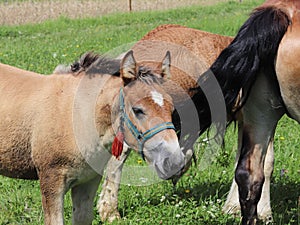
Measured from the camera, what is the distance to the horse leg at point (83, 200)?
12.8 feet

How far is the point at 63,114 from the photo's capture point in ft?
11.9

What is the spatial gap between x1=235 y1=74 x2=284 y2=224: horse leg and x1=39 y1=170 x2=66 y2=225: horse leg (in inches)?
51.4

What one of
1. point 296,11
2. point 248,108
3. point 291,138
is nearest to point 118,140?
point 248,108

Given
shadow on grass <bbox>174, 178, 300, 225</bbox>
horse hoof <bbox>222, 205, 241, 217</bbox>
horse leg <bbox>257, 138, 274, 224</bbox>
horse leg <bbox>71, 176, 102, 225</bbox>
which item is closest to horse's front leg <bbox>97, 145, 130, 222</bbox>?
shadow on grass <bbox>174, 178, 300, 225</bbox>

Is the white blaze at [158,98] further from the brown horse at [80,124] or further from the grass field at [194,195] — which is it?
the grass field at [194,195]

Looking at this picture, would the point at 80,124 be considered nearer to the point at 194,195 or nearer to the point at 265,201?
the point at 194,195

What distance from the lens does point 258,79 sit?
3.92 m

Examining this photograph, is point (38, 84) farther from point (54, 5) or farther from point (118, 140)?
point (54, 5)

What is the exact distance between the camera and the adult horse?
12.1 ft

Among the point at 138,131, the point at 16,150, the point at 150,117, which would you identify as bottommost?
the point at 16,150

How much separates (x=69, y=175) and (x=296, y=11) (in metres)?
1.84

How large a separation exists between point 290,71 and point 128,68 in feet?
3.52

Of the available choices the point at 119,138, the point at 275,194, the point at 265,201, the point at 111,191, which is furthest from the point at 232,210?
the point at 119,138

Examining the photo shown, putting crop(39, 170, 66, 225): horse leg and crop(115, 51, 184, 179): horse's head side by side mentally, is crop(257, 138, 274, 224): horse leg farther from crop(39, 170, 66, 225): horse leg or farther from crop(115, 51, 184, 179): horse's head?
crop(39, 170, 66, 225): horse leg
